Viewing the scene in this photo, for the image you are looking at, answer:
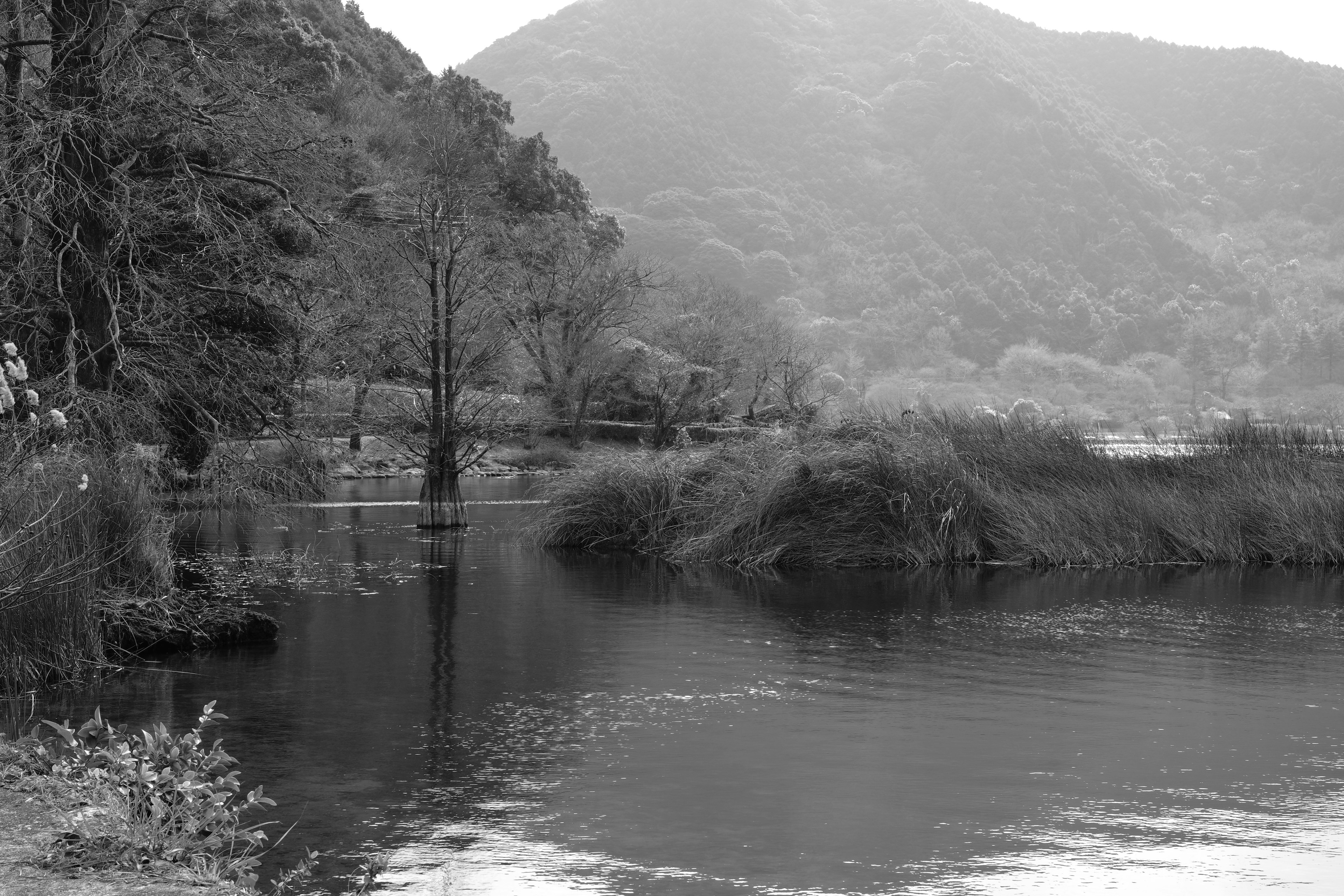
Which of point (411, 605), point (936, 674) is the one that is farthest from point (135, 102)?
point (936, 674)

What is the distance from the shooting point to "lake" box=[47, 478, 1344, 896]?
20.9 feet

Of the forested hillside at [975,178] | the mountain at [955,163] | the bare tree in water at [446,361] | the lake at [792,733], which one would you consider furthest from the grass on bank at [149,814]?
the mountain at [955,163]

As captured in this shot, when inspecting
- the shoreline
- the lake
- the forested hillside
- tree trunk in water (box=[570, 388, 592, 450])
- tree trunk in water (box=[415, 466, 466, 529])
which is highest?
the forested hillside

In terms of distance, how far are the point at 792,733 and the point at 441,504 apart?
16071mm

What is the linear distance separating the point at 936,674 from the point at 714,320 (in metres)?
48.5

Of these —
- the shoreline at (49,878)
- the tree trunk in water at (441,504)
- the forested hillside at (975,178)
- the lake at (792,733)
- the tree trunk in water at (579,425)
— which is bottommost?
the lake at (792,733)

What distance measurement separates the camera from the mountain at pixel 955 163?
13038 cm

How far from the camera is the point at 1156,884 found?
6.00 meters

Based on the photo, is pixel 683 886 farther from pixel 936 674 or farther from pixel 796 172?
pixel 796 172

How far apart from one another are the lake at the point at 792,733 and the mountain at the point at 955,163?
10830 centimetres

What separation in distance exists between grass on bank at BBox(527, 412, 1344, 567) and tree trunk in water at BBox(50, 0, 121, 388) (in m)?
8.78

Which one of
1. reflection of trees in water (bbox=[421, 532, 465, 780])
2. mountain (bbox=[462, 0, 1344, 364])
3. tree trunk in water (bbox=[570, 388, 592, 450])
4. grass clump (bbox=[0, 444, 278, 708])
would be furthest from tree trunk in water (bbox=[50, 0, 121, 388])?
mountain (bbox=[462, 0, 1344, 364])

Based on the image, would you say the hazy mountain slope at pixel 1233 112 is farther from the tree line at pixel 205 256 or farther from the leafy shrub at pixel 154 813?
the leafy shrub at pixel 154 813

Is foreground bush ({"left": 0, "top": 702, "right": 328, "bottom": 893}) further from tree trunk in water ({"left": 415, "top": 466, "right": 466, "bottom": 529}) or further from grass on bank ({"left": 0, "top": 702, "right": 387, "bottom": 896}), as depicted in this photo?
tree trunk in water ({"left": 415, "top": 466, "right": 466, "bottom": 529})
